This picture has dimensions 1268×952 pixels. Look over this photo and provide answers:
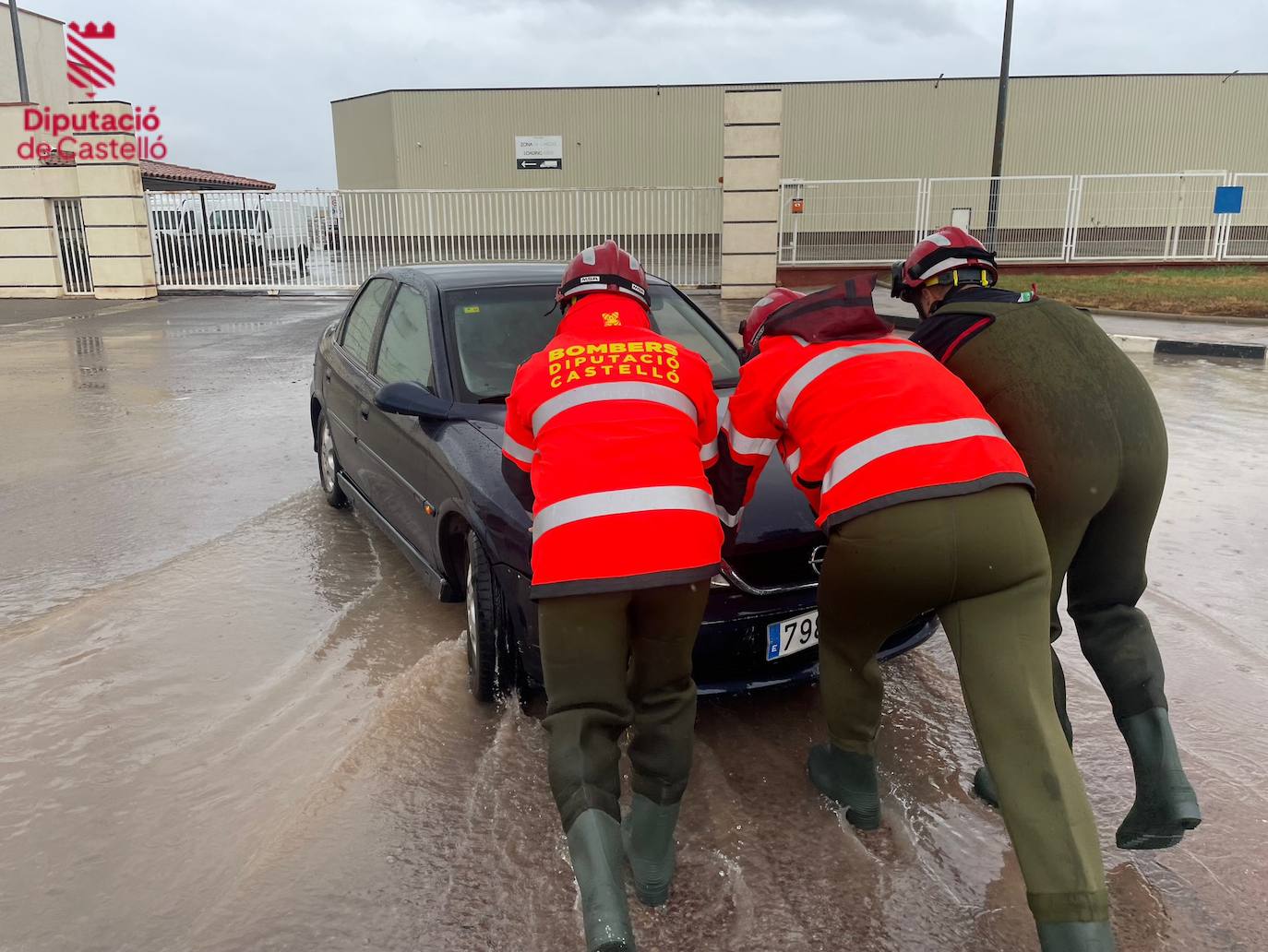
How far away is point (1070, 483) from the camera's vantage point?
2488 mm

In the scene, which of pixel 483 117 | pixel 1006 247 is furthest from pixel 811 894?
pixel 483 117

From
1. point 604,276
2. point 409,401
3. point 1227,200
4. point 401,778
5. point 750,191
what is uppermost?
point 750,191

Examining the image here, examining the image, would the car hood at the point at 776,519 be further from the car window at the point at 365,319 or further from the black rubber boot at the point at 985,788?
the car window at the point at 365,319

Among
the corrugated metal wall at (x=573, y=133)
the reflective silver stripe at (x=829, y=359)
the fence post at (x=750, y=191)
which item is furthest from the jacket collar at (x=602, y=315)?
the corrugated metal wall at (x=573, y=133)

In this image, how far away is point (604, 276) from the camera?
266 cm

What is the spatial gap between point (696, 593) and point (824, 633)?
1.40 feet

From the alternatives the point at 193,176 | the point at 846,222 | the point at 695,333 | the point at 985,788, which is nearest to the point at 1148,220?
the point at 846,222

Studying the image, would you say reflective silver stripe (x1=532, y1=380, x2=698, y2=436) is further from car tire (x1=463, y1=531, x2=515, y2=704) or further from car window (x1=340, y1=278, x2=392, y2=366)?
car window (x1=340, y1=278, x2=392, y2=366)

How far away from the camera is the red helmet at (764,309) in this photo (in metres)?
2.70

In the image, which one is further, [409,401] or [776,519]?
[409,401]

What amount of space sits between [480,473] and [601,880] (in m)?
1.57

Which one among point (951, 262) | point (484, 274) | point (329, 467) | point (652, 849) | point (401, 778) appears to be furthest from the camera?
point (329, 467)

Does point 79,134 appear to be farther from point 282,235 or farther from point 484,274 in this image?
point 484,274

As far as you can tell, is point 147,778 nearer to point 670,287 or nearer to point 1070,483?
point 1070,483
